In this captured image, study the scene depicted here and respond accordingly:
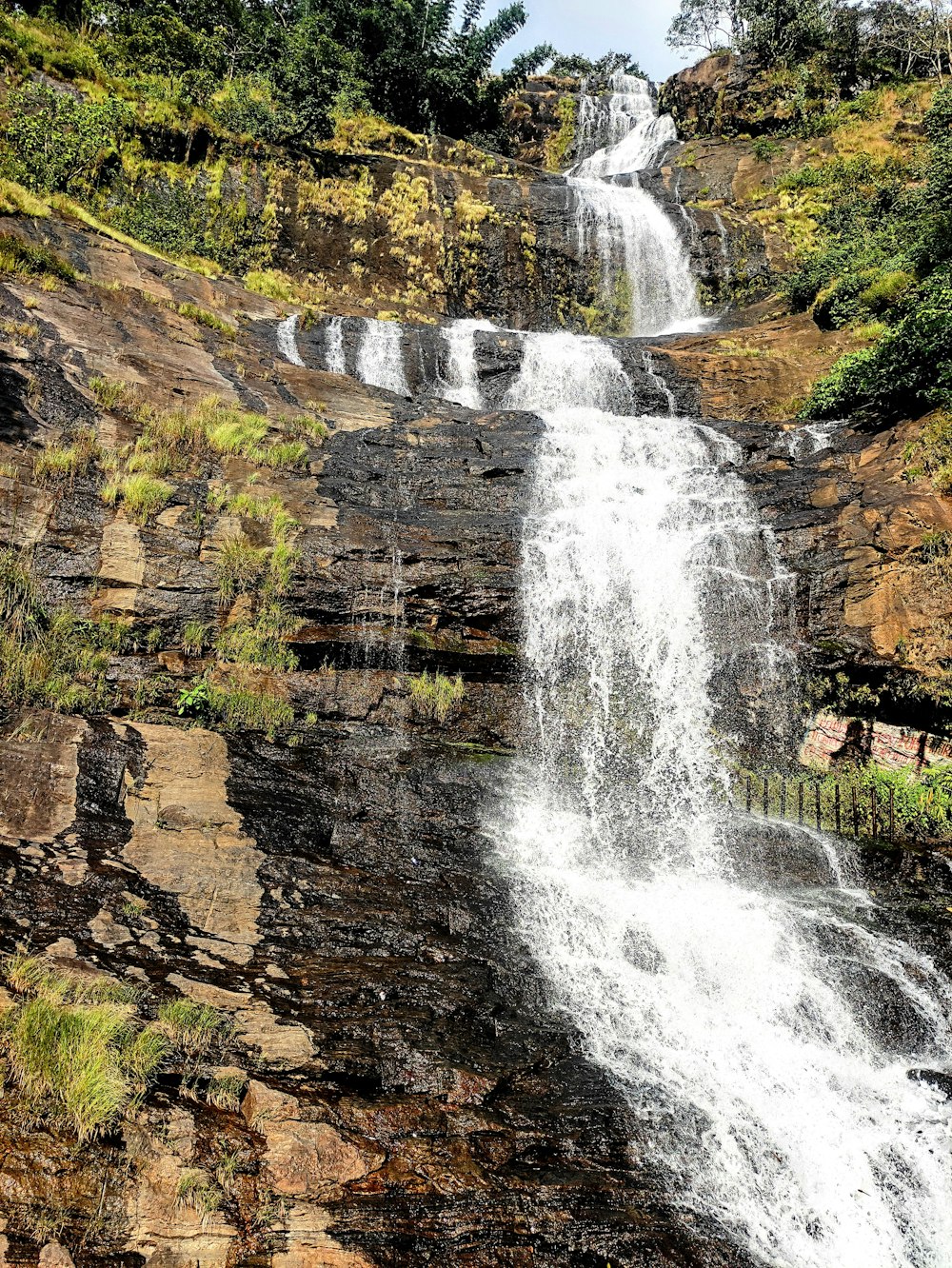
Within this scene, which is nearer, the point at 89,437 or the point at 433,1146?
the point at 433,1146

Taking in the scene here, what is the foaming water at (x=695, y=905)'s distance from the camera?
5355 millimetres

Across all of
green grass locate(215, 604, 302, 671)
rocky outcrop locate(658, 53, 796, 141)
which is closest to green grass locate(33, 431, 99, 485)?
green grass locate(215, 604, 302, 671)

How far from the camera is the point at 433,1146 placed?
481 cm

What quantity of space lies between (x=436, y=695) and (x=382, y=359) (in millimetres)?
10761

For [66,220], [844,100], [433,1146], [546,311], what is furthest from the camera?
[844,100]

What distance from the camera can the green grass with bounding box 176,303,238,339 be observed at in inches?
594

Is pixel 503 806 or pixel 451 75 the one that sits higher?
pixel 451 75

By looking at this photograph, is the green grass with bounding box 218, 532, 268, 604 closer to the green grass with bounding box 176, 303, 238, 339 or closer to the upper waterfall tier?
the green grass with bounding box 176, 303, 238, 339

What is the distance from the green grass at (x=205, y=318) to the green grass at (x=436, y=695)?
30.9 ft

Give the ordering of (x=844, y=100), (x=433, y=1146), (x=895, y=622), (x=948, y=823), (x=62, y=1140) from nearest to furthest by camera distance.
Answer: (x=62, y=1140) < (x=433, y=1146) < (x=948, y=823) < (x=895, y=622) < (x=844, y=100)

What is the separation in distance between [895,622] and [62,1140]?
11.1 metres

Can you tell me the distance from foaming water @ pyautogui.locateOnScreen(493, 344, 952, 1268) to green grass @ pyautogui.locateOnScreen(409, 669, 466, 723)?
1.17 meters

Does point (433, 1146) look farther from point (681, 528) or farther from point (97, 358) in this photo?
point (97, 358)

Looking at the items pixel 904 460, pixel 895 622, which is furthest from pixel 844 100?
pixel 895 622
